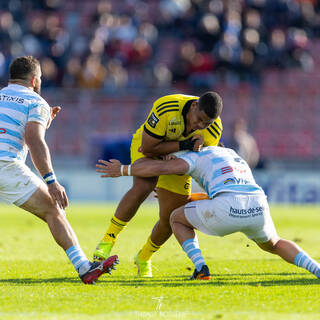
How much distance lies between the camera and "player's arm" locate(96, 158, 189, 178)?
263 inches

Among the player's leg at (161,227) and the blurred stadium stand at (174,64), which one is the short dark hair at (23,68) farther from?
the blurred stadium stand at (174,64)

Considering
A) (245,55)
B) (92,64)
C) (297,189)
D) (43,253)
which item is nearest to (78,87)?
(92,64)

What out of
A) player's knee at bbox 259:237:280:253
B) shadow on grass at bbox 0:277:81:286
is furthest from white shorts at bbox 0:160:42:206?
player's knee at bbox 259:237:280:253

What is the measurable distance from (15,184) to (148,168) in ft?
4.15

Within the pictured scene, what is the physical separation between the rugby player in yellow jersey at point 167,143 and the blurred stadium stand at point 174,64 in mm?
14276

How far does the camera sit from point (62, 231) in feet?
21.4

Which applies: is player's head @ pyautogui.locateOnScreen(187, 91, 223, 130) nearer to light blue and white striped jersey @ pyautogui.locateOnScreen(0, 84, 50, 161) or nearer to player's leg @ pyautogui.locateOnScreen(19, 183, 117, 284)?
light blue and white striped jersey @ pyautogui.locateOnScreen(0, 84, 50, 161)

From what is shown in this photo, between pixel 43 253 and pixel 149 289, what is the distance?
3.81 m

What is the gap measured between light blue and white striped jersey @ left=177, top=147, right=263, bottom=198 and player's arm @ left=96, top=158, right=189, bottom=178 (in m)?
0.08

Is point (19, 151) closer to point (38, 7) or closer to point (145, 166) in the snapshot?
point (145, 166)

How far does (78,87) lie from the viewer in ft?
78.3

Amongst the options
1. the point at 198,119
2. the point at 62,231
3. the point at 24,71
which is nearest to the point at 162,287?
the point at 62,231

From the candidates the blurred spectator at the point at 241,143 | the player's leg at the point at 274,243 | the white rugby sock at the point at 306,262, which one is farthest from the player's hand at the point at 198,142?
the blurred spectator at the point at 241,143

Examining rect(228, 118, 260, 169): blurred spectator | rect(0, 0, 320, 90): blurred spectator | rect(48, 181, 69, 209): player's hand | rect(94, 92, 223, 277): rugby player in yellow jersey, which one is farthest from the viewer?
rect(0, 0, 320, 90): blurred spectator
